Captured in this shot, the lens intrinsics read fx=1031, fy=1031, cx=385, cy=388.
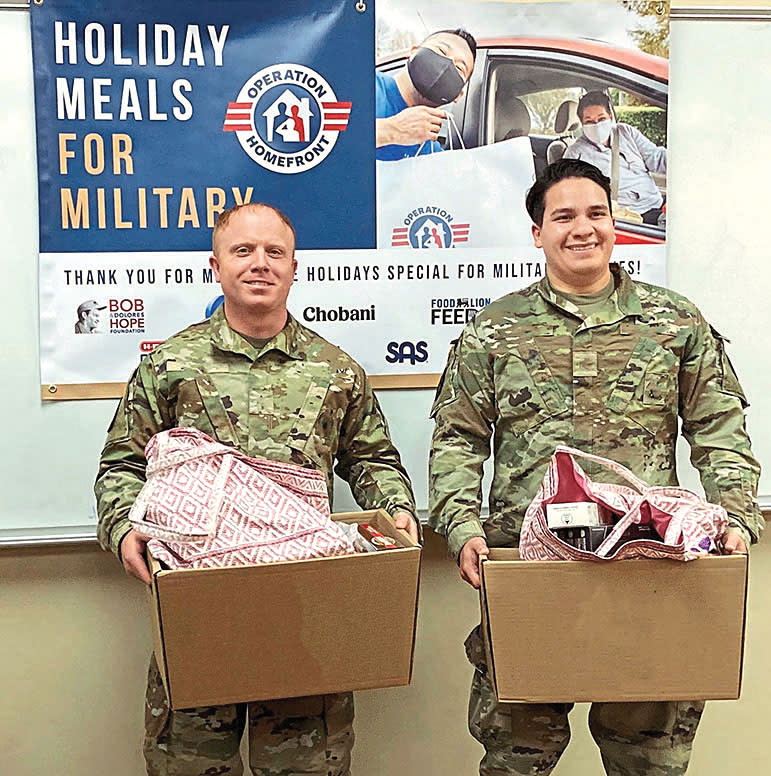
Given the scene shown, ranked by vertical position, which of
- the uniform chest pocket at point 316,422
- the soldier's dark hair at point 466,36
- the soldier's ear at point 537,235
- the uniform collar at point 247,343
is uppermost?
the soldier's dark hair at point 466,36

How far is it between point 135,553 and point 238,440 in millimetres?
279

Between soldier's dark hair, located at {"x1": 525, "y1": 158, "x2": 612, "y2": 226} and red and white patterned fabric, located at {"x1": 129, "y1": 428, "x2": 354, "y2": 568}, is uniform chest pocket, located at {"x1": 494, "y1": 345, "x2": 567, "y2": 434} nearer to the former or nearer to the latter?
soldier's dark hair, located at {"x1": 525, "y1": 158, "x2": 612, "y2": 226}

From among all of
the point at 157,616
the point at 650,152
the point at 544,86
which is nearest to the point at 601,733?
the point at 157,616

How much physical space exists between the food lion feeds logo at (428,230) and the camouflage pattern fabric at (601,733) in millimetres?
900

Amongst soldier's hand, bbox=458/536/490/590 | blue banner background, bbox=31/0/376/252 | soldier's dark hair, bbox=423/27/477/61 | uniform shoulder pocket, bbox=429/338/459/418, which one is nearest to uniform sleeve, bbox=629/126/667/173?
soldier's dark hair, bbox=423/27/477/61

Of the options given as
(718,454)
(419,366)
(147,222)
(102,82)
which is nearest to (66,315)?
(147,222)

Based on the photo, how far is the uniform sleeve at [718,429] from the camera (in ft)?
5.96

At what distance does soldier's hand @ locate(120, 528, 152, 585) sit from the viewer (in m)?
1.71

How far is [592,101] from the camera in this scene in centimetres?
230

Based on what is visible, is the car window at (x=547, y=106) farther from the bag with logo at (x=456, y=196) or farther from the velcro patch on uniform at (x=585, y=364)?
the velcro patch on uniform at (x=585, y=364)

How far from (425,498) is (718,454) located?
736 millimetres

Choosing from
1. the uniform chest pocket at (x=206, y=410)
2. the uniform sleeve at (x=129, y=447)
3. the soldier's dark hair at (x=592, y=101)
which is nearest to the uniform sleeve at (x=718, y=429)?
the soldier's dark hair at (x=592, y=101)

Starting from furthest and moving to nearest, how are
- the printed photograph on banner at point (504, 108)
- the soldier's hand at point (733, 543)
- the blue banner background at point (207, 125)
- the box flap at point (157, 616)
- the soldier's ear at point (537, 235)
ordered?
the printed photograph on banner at point (504, 108) → the blue banner background at point (207, 125) → the soldier's ear at point (537, 235) → the soldier's hand at point (733, 543) → the box flap at point (157, 616)

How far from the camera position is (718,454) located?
1862mm
